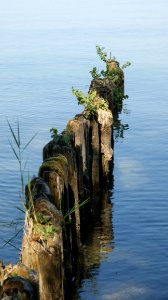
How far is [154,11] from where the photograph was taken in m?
92.2

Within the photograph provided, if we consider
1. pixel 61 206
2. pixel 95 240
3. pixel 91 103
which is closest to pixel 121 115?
pixel 91 103

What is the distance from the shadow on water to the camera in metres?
18.0

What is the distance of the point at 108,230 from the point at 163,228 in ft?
4.63

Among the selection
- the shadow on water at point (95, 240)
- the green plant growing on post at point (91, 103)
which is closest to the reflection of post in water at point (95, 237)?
the shadow on water at point (95, 240)

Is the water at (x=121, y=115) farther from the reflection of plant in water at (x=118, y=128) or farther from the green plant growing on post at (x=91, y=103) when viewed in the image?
the green plant growing on post at (x=91, y=103)

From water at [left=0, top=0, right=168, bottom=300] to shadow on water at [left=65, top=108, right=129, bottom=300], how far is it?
7 centimetres

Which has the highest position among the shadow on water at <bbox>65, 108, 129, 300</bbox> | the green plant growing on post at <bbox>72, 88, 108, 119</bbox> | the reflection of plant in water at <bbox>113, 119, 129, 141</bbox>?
the green plant growing on post at <bbox>72, 88, 108, 119</bbox>

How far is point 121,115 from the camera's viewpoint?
36500 mm

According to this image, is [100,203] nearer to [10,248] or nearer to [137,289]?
[10,248]

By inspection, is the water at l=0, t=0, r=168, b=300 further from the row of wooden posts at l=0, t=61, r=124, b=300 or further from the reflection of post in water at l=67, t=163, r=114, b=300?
the row of wooden posts at l=0, t=61, r=124, b=300

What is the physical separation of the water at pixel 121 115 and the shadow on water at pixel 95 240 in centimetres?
7

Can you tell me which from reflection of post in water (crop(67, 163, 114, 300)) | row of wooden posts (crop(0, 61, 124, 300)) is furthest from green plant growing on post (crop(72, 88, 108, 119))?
reflection of post in water (crop(67, 163, 114, 300))

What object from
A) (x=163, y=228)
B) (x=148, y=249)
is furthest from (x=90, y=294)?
(x=163, y=228)

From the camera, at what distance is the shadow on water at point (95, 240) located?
18.0 metres
